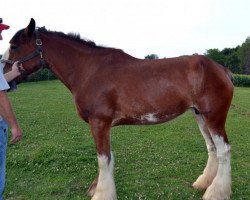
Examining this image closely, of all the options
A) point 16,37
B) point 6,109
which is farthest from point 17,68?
point 6,109

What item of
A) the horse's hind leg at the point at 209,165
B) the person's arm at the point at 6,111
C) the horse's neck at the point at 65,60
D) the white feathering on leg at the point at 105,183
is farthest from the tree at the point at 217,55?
the person's arm at the point at 6,111

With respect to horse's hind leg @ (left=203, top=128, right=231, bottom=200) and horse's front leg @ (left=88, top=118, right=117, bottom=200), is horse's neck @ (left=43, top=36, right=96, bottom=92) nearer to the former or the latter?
horse's front leg @ (left=88, top=118, right=117, bottom=200)

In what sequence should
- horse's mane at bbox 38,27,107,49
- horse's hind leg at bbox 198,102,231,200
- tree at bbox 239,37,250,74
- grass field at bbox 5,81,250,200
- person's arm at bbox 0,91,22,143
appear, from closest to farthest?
person's arm at bbox 0,91,22,143 < horse's hind leg at bbox 198,102,231,200 < horse's mane at bbox 38,27,107,49 < grass field at bbox 5,81,250,200 < tree at bbox 239,37,250,74

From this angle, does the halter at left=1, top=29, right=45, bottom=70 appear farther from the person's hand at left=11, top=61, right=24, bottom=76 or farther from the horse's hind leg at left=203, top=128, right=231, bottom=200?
the horse's hind leg at left=203, top=128, right=231, bottom=200

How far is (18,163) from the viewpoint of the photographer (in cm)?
800

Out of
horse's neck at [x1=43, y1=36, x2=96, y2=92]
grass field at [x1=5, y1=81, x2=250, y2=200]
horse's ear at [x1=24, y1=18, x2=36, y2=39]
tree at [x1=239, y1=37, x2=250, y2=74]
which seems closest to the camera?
horse's ear at [x1=24, y1=18, x2=36, y2=39]

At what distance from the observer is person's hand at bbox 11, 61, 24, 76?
5578mm

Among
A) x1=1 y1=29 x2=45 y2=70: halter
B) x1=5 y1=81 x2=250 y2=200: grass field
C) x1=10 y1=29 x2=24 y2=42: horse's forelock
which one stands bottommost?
x1=5 y1=81 x2=250 y2=200: grass field

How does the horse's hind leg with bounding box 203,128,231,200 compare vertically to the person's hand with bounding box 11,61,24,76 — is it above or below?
below

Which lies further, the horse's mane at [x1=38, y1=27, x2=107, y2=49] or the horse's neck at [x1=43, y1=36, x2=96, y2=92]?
the horse's mane at [x1=38, y1=27, x2=107, y2=49]

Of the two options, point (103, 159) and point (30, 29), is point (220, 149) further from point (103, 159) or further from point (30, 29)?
point (30, 29)

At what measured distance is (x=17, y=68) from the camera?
563cm

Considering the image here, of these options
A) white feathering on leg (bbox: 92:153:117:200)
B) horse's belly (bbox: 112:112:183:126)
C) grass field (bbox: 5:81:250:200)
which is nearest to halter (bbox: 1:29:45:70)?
horse's belly (bbox: 112:112:183:126)

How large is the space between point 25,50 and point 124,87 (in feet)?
5.72
